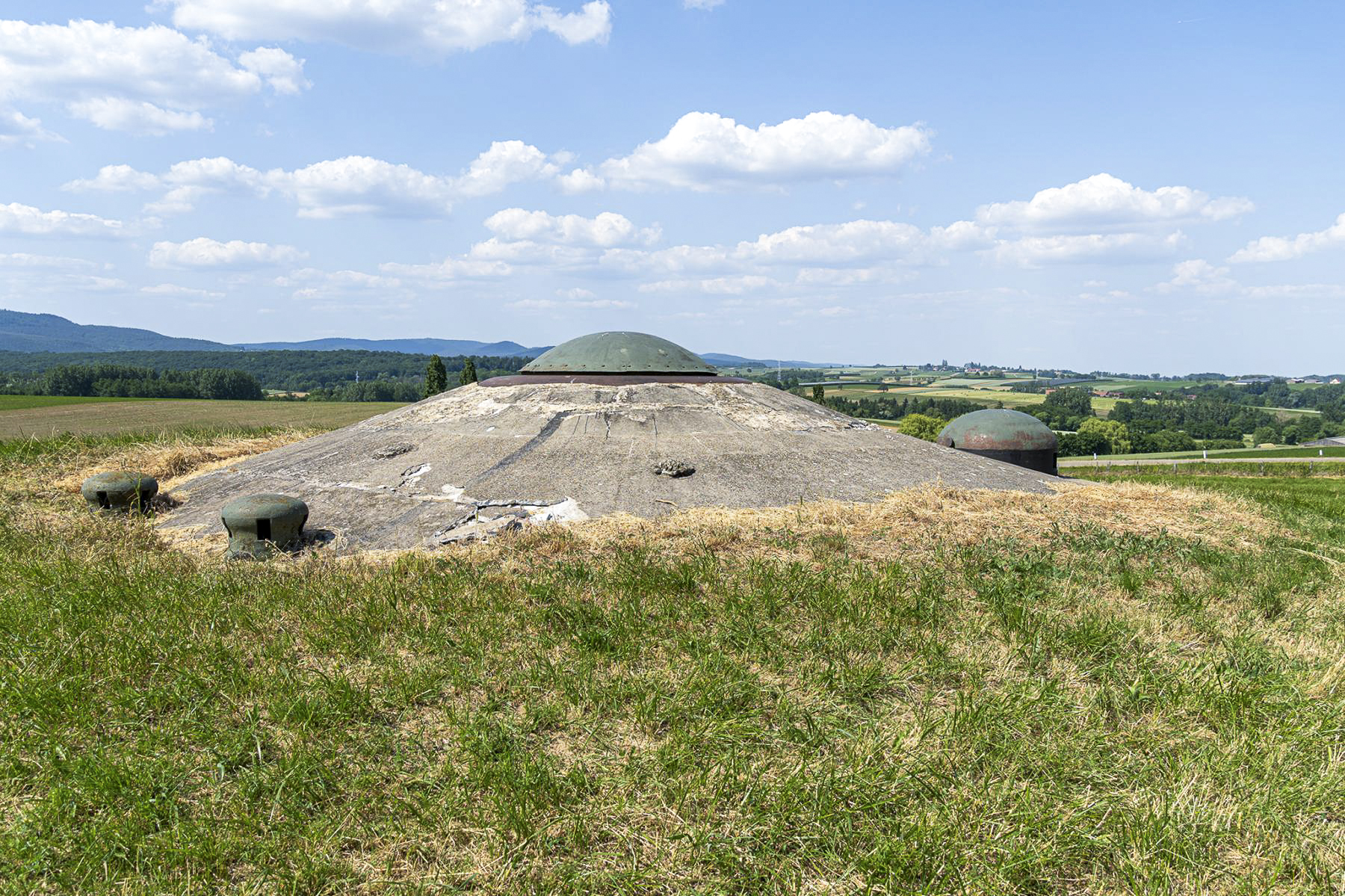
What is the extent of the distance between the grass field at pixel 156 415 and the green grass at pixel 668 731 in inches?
647

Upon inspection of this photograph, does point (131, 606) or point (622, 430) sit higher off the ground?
point (622, 430)

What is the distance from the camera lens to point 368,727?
3.24 m

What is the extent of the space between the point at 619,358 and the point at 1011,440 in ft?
22.2

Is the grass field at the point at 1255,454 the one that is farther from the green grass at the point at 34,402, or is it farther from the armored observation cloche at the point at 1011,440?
the green grass at the point at 34,402

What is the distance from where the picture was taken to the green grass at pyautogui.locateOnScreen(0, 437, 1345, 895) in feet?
7.90

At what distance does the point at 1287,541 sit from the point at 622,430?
6960 mm

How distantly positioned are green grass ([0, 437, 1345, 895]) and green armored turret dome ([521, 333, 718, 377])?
4883 millimetres

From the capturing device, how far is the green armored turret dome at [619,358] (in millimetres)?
10016

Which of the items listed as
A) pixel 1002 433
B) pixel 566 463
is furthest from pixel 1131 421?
pixel 566 463

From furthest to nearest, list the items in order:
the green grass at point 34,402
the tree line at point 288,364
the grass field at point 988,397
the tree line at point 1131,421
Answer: the tree line at point 288,364 < the grass field at point 988,397 < the tree line at point 1131,421 < the green grass at point 34,402

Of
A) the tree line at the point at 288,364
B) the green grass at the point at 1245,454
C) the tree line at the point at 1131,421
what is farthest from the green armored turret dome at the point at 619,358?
the tree line at the point at 288,364

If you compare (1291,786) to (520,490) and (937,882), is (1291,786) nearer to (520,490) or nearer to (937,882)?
(937,882)

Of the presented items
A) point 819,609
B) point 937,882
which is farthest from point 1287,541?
point 937,882

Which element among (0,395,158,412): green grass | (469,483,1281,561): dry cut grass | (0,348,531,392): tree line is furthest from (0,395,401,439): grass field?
(0,348,531,392): tree line
